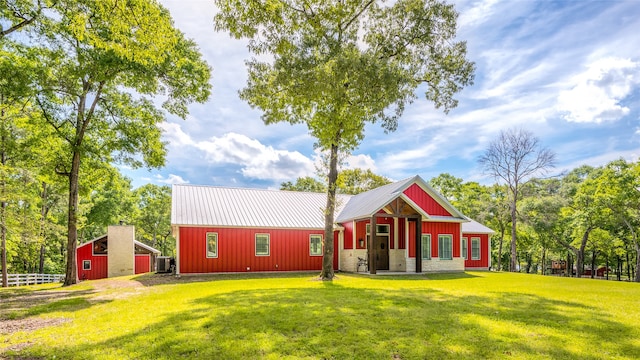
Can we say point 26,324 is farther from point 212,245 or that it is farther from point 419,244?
point 419,244

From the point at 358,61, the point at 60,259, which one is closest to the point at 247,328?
the point at 358,61

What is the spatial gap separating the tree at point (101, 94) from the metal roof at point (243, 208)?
361 centimetres

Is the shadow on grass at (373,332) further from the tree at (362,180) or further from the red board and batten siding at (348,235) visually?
the tree at (362,180)

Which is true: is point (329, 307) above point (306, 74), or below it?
below

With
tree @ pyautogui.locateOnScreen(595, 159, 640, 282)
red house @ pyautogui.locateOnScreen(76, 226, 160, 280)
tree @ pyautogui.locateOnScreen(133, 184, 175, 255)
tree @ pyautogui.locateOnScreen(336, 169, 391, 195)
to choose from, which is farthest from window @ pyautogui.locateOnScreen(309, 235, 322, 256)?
tree @ pyautogui.locateOnScreen(133, 184, 175, 255)

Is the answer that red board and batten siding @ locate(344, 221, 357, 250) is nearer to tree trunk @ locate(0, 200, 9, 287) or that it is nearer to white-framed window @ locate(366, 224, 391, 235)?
white-framed window @ locate(366, 224, 391, 235)

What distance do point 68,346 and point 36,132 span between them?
1449 centimetres

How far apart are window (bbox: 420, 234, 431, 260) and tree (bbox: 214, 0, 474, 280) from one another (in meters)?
7.39

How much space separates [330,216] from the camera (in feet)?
50.6

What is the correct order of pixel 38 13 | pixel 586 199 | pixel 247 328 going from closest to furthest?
pixel 247 328 < pixel 38 13 < pixel 586 199

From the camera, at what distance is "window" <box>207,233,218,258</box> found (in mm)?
19006

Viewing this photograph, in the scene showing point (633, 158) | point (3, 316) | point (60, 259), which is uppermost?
point (633, 158)

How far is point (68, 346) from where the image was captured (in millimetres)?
5434

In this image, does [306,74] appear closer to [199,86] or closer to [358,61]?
[358,61]
